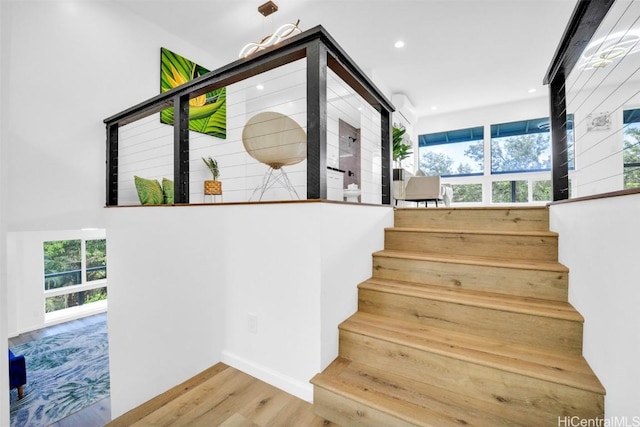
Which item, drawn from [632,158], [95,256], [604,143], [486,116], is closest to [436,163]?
[486,116]

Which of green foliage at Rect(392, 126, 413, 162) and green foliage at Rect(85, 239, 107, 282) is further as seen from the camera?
green foliage at Rect(85, 239, 107, 282)

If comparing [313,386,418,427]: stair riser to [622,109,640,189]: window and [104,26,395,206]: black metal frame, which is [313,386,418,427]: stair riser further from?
[622,109,640,189]: window

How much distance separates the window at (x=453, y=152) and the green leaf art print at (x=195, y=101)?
5.59m

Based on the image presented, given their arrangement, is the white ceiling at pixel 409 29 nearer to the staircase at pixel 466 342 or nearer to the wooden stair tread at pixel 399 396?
the staircase at pixel 466 342

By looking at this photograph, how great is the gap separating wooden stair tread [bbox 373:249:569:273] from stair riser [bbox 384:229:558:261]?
2.4 inches

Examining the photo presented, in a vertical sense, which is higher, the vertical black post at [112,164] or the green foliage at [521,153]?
the green foliage at [521,153]

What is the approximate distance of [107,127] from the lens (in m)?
3.04

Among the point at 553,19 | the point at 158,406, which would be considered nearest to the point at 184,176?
the point at 158,406

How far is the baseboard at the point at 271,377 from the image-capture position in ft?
5.06

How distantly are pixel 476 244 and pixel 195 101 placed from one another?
3.94 meters

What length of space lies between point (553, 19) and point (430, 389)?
190 inches

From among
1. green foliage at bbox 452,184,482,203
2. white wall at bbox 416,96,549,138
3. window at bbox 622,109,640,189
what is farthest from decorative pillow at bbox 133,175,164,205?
window at bbox 622,109,640,189

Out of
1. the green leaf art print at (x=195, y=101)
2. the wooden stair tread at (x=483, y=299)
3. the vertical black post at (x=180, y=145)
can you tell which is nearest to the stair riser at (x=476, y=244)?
the wooden stair tread at (x=483, y=299)

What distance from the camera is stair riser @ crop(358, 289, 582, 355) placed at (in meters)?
1.35
